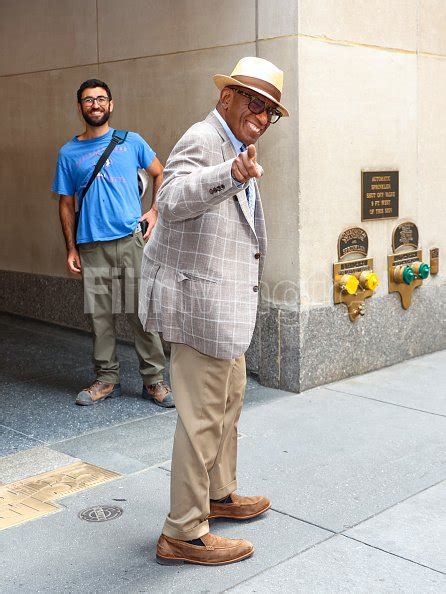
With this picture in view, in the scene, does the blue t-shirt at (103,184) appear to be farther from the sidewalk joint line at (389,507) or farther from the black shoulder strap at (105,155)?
the sidewalk joint line at (389,507)

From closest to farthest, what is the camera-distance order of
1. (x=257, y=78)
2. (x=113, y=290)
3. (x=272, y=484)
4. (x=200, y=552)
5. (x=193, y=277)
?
(x=257, y=78), (x=193, y=277), (x=200, y=552), (x=272, y=484), (x=113, y=290)

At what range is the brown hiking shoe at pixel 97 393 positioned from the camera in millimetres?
6066

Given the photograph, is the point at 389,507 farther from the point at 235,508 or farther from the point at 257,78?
the point at 257,78

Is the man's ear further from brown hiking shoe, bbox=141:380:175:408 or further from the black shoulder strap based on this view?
brown hiking shoe, bbox=141:380:175:408

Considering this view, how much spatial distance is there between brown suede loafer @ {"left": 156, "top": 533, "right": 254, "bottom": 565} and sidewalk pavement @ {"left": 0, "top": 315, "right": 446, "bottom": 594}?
1.5 inches

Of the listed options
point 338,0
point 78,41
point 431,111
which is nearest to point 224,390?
point 338,0

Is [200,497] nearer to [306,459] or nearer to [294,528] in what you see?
[294,528]

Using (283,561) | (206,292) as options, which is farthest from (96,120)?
(283,561)

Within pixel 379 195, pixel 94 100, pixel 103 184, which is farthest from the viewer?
pixel 379 195

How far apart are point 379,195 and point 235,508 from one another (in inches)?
132

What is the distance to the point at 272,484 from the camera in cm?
462

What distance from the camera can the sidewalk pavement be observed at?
366 cm

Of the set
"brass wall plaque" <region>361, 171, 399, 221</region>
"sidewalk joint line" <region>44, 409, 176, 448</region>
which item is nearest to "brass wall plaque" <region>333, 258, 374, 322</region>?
"brass wall plaque" <region>361, 171, 399, 221</region>

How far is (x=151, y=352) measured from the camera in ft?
20.0
